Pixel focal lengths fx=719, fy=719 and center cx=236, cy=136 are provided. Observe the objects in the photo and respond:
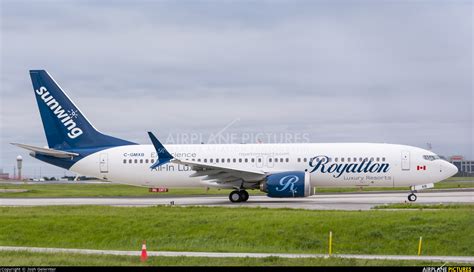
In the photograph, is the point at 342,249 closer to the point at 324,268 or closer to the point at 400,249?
the point at 400,249

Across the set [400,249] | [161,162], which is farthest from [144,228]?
[161,162]

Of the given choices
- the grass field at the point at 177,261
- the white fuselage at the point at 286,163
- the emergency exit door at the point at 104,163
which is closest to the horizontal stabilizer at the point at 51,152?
the white fuselage at the point at 286,163

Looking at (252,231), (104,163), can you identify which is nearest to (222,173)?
(104,163)

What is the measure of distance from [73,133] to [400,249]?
86.7 ft

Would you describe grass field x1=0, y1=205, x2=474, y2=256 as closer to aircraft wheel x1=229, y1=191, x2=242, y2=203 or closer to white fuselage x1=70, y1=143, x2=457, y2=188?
aircraft wheel x1=229, y1=191, x2=242, y2=203

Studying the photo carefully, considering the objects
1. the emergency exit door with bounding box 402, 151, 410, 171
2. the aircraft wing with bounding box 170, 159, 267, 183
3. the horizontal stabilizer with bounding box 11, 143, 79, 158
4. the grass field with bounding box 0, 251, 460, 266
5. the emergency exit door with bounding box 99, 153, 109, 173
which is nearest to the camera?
the grass field with bounding box 0, 251, 460, 266

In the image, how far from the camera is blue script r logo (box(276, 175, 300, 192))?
3934 centimetres

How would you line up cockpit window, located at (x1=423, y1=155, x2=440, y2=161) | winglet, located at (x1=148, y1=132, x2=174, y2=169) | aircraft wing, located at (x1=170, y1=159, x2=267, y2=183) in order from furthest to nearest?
1. cockpit window, located at (x1=423, y1=155, x2=440, y2=161)
2. aircraft wing, located at (x1=170, y1=159, x2=267, y2=183)
3. winglet, located at (x1=148, y1=132, x2=174, y2=169)

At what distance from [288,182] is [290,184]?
0.51 ft

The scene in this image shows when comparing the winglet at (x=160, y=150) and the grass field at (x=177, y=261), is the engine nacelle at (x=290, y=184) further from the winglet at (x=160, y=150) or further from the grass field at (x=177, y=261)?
the grass field at (x=177, y=261)

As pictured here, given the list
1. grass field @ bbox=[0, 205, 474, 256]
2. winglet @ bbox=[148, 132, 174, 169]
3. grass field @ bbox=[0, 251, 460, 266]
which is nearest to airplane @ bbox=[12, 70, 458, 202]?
winglet @ bbox=[148, 132, 174, 169]

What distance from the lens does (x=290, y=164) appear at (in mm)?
41625

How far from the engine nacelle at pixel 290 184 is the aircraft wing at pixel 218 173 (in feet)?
4.78

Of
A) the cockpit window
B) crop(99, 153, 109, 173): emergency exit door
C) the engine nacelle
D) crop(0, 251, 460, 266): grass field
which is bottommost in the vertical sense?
crop(0, 251, 460, 266): grass field
